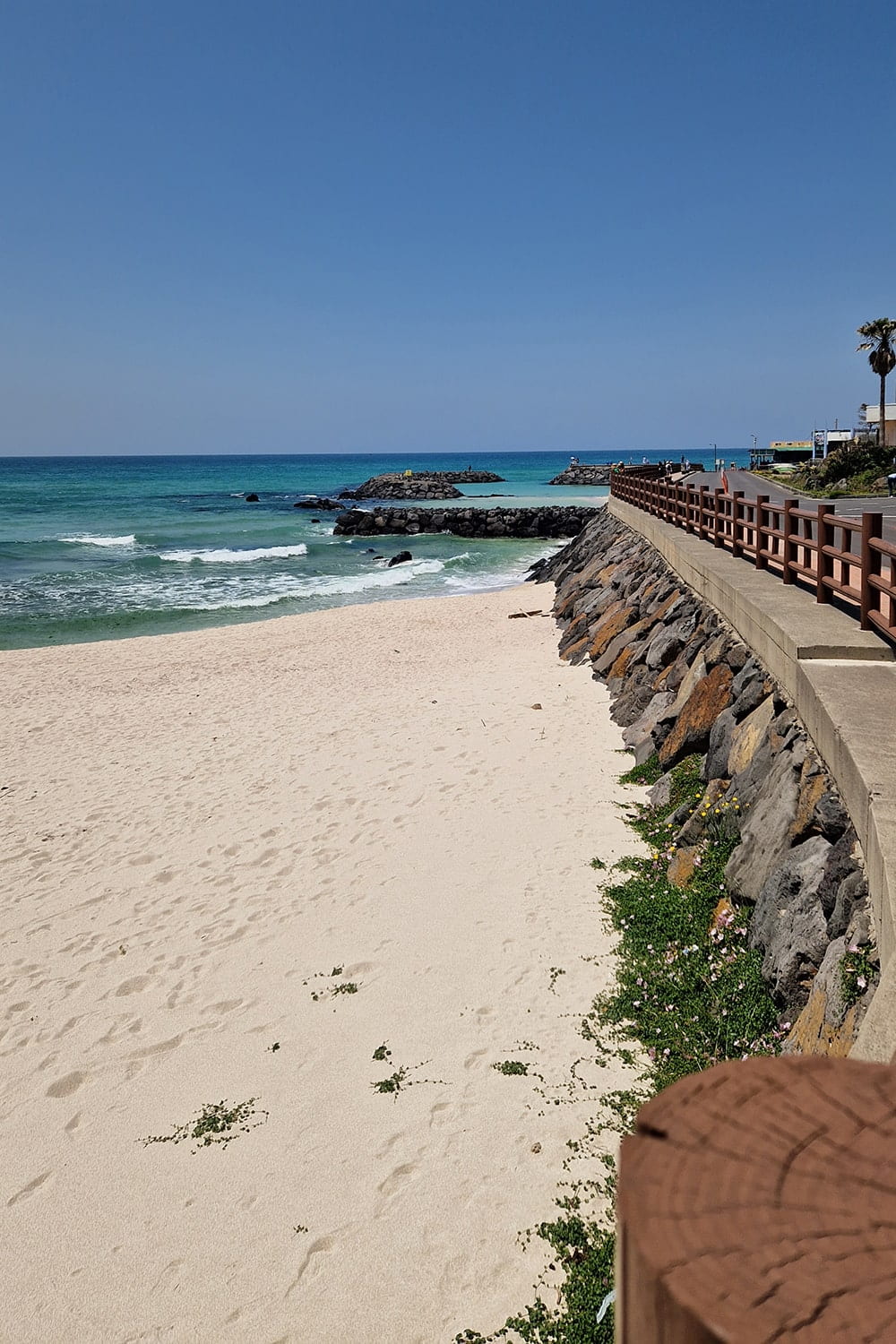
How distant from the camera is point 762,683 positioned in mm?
8570

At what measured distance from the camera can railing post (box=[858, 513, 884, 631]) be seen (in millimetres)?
7645

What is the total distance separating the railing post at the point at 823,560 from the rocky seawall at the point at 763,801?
0.96 m

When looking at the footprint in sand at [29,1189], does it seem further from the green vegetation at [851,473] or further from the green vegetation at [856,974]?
the green vegetation at [851,473]

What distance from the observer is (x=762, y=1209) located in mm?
1146

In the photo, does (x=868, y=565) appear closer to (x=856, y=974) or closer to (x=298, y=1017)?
(x=856, y=974)

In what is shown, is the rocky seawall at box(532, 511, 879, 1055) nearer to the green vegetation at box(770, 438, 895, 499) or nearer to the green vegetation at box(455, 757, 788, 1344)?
the green vegetation at box(455, 757, 788, 1344)

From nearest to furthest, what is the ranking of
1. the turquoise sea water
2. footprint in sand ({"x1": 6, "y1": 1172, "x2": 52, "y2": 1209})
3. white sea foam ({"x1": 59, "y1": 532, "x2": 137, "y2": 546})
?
footprint in sand ({"x1": 6, "y1": 1172, "x2": 52, "y2": 1209}) < the turquoise sea water < white sea foam ({"x1": 59, "y1": 532, "x2": 137, "y2": 546})

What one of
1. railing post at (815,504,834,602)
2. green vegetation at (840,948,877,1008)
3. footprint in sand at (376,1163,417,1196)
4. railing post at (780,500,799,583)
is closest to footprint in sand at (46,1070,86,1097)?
footprint in sand at (376,1163,417,1196)

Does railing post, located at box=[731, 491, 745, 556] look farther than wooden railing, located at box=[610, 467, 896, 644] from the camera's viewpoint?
Yes

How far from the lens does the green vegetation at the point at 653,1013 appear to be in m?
4.01

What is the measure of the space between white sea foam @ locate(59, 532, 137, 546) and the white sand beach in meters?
39.0

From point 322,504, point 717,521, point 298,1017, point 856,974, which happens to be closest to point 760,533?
point 717,521

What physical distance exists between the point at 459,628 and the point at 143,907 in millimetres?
14827

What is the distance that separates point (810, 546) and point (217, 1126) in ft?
26.1
